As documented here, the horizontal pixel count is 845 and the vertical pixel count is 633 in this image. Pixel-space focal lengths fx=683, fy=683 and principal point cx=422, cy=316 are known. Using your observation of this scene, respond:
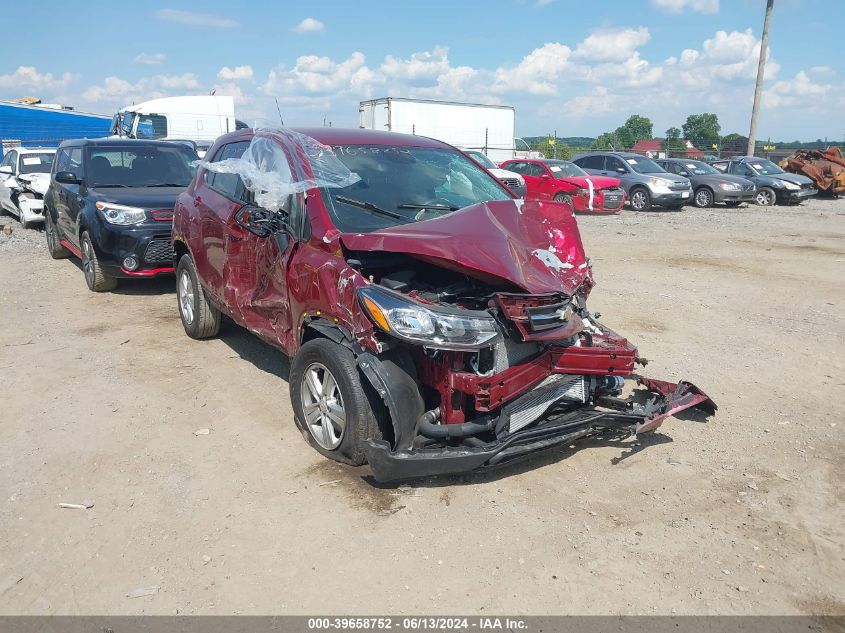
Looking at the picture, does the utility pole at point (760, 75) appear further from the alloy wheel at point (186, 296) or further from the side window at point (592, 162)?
the alloy wheel at point (186, 296)

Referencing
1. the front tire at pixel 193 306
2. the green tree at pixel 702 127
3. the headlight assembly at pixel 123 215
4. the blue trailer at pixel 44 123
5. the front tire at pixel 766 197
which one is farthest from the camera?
the green tree at pixel 702 127

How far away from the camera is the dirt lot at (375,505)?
3.00m

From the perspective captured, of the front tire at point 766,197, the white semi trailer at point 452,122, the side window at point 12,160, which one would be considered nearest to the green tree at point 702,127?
the white semi trailer at point 452,122

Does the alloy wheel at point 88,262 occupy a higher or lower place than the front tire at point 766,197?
lower

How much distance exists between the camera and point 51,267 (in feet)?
34.1

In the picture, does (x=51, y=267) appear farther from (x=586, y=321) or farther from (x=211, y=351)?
(x=586, y=321)

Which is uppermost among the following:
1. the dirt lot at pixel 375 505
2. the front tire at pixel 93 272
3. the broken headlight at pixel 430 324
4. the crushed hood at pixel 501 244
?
the crushed hood at pixel 501 244

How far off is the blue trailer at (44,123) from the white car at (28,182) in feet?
57.1

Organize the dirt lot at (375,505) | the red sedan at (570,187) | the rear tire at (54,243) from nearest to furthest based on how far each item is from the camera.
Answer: the dirt lot at (375,505) < the rear tire at (54,243) < the red sedan at (570,187)

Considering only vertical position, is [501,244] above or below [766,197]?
above

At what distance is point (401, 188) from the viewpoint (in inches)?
183

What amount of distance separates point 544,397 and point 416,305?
0.88 meters

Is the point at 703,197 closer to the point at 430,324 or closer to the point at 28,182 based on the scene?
the point at 28,182

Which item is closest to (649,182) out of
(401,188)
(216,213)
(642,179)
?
(642,179)
